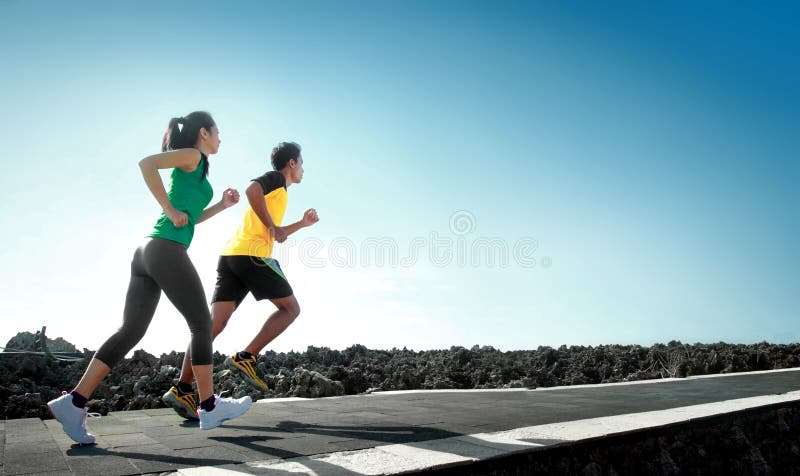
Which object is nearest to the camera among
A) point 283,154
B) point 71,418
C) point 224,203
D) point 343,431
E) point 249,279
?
point 71,418

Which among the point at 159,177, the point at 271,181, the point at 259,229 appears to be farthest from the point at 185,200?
the point at 271,181

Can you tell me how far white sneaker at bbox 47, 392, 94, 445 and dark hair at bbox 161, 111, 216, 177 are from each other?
4.95ft

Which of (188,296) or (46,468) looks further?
(188,296)

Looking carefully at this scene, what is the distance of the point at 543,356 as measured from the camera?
9.20 meters

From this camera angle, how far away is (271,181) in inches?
175

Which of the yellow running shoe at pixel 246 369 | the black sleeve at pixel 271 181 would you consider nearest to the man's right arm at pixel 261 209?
the black sleeve at pixel 271 181

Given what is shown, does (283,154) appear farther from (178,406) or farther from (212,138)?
(178,406)

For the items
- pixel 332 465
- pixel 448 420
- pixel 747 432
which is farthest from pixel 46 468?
pixel 747 432

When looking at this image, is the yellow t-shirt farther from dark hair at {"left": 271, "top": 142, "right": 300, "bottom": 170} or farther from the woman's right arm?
the woman's right arm

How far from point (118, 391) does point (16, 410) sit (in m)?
1.27

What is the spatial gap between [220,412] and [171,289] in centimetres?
77

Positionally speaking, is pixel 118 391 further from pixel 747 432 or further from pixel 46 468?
pixel 747 432

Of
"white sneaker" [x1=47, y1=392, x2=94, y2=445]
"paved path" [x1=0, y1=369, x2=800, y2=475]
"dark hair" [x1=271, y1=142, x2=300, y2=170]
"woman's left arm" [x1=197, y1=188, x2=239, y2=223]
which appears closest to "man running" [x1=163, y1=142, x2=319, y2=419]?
"dark hair" [x1=271, y1=142, x2=300, y2=170]

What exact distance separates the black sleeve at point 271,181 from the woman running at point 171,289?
89 centimetres
